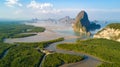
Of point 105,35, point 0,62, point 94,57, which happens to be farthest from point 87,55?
point 105,35

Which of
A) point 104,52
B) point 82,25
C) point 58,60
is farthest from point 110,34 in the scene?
point 82,25

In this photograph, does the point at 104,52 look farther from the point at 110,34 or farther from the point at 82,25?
the point at 82,25

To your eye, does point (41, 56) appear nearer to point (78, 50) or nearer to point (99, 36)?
point (78, 50)

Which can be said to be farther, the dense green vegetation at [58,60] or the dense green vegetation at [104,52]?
the dense green vegetation at [104,52]

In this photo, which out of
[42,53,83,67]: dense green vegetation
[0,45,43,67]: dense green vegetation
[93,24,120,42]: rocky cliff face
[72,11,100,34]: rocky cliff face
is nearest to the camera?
[0,45,43,67]: dense green vegetation

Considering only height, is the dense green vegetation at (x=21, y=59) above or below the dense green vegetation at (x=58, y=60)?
above

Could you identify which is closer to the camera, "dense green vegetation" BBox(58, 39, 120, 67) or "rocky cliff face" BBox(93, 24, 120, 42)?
"dense green vegetation" BBox(58, 39, 120, 67)

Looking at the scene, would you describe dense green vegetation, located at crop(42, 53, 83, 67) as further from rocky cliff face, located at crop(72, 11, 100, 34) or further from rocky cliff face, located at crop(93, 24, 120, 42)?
rocky cliff face, located at crop(72, 11, 100, 34)

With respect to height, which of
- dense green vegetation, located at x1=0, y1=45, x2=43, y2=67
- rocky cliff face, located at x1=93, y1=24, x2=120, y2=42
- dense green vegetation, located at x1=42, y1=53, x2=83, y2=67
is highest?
rocky cliff face, located at x1=93, y1=24, x2=120, y2=42

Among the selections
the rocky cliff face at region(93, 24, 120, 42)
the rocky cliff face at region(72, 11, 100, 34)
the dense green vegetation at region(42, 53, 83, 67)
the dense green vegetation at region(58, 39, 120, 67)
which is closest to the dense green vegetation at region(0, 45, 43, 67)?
the dense green vegetation at region(42, 53, 83, 67)

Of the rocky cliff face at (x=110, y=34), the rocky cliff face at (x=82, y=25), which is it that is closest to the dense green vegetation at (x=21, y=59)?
the rocky cliff face at (x=110, y=34)

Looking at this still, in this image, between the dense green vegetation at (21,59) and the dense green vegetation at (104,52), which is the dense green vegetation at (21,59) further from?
the dense green vegetation at (104,52)
